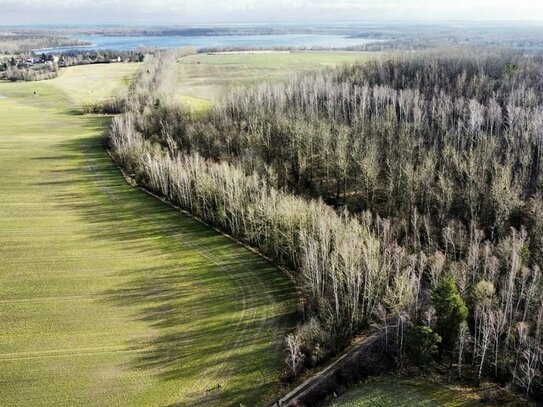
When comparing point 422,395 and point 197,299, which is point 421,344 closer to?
point 422,395

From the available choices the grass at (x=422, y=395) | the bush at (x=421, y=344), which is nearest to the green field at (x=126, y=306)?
the grass at (x=422, y=395)

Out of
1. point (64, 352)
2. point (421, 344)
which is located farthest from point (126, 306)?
point (421, 344)

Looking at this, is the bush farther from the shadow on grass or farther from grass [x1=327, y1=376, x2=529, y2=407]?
the shadow on grass

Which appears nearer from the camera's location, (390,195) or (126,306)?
(126,306)

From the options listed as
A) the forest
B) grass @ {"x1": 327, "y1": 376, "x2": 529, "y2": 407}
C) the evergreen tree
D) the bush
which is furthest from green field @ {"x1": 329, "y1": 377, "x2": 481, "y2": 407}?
the evergreen tree

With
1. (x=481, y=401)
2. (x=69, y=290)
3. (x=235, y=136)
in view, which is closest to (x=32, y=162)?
(x=235, y=136)

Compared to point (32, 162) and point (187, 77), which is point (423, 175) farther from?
point (187, 77)

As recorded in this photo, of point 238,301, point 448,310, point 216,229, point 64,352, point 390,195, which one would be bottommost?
point 64,352
